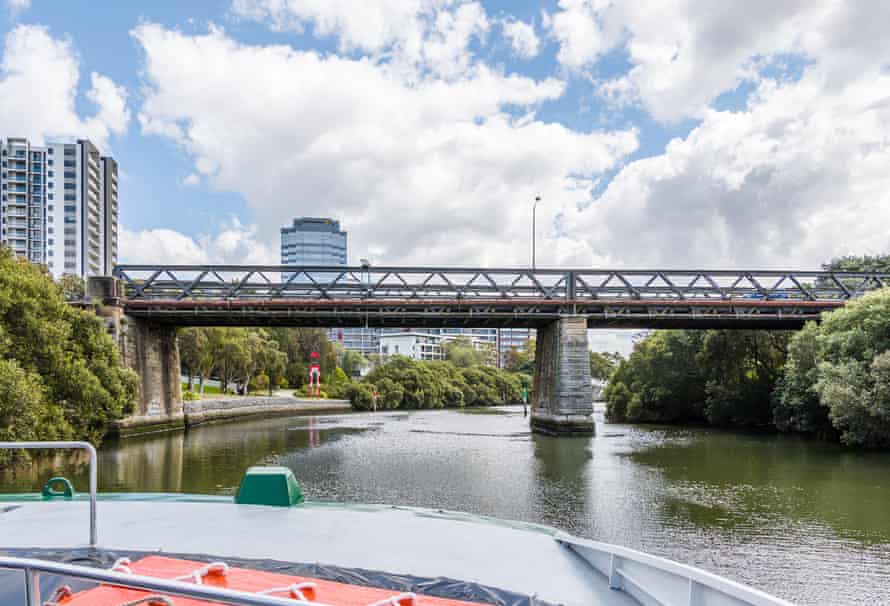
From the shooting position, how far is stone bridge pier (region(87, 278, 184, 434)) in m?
27.6

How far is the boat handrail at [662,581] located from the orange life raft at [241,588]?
107 cm

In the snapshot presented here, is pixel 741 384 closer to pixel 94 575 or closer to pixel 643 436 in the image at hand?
pixel 643 436

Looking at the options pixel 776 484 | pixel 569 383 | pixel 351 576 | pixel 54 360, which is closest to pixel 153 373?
pixel 54 360

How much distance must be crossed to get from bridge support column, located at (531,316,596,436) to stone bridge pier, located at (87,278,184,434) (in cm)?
1879

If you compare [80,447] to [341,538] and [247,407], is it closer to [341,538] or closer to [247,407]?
[341,538]

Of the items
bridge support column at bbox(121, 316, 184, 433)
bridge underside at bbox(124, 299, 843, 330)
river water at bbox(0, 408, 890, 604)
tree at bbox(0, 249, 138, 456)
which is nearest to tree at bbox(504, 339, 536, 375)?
bridge underside at bbox(124, 299, 843, 330)

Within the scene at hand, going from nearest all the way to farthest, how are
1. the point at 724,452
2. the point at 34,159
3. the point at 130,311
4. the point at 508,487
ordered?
1. the point at 508,487
2. the point at 724,452
3. the point at 130,311
4. the point at 34,159

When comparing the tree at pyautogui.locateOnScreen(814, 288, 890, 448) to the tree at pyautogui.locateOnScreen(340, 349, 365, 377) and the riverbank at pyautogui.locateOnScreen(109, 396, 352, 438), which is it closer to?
→ the riverbank at pyautogui.locateOnScreen(109, 396, 352, 438)

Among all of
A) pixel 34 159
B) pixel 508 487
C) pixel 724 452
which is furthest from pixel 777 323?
pixel 34 159

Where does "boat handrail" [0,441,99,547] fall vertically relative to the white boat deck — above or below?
above

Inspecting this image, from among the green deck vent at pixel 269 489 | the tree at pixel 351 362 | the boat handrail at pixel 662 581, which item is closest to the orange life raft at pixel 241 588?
the boat handrail at pixel 662 581

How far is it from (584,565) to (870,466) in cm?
1797

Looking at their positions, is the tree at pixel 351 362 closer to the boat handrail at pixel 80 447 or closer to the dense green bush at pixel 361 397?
the dense green bush at pixel 361 397

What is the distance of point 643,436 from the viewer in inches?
1148
